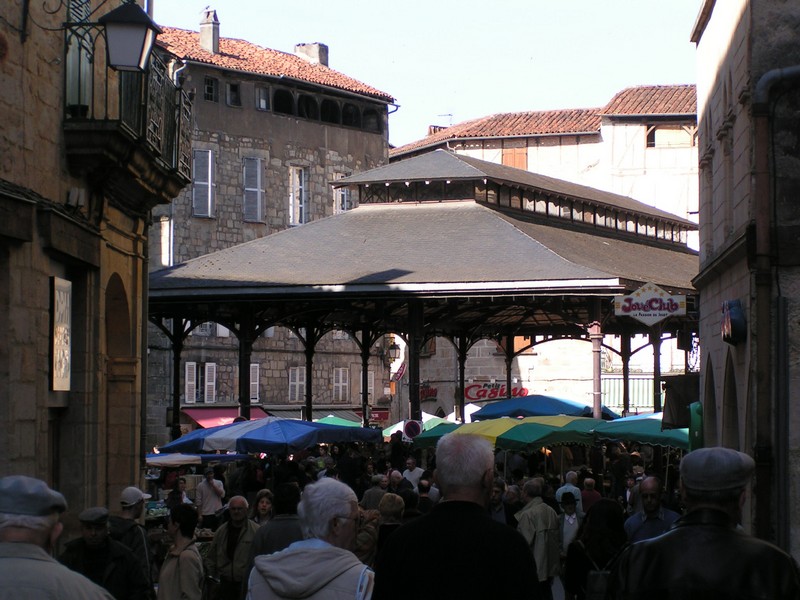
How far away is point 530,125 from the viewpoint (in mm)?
62406

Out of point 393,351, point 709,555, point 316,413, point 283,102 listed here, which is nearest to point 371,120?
point 283,102

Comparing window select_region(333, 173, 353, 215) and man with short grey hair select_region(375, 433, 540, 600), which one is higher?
window select_region(333, 173, 353, 215)

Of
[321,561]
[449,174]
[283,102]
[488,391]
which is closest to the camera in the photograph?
[321,561]

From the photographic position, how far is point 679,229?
49.1 m

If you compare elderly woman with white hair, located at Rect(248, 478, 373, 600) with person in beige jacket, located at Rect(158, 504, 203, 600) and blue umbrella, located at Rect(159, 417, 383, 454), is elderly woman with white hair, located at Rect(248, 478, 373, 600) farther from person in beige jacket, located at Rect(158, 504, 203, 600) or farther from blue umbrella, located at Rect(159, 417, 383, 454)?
blue umbrella, located at Rect(159, 417, 383, 454)

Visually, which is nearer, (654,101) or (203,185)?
(203,185)

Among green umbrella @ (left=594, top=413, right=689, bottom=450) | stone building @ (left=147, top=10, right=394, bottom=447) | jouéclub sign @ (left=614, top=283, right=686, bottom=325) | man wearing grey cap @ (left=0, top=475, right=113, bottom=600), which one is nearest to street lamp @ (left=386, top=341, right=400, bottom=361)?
stone building @ (left=147, top=10, right=394, bottom=447)

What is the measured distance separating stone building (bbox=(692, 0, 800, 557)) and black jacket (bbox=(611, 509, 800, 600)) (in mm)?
7681

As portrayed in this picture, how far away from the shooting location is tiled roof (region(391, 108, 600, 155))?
61156 mm

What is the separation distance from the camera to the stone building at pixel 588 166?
177 feet

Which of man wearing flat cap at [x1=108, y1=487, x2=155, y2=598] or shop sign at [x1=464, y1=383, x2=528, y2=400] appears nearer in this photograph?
man wearing flat cap at [x1=108, y1=487, x2=155, y2=598]

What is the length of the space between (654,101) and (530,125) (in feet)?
17.4

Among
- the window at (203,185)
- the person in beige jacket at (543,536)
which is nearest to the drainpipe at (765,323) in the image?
the person in beige jacket at (543,536)

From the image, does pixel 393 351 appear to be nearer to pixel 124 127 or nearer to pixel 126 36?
pixel 124 127
